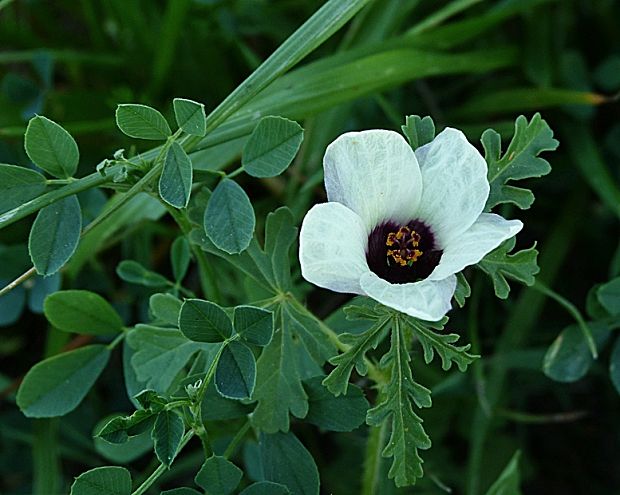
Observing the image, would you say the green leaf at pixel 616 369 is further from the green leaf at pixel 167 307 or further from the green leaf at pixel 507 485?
the green leaf at pixel 167 307

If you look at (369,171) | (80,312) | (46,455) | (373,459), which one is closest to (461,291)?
(369,171)

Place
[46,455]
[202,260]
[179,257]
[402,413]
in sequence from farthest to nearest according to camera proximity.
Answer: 1. [46,455]
2. [179,257]
3. [202,260]
4. [402,413]

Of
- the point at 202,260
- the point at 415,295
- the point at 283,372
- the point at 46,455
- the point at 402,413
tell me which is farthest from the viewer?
the point at 46,455

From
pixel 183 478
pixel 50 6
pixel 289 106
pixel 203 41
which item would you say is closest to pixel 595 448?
pixel 183 478

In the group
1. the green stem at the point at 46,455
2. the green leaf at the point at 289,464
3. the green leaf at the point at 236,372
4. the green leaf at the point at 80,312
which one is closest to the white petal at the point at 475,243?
the green leaf at the point at 236,372

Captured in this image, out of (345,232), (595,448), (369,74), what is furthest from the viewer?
(595,448)

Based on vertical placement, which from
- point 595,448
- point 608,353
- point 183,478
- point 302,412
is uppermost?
point 302,412

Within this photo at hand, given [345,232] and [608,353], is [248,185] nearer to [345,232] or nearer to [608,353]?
[608,353]

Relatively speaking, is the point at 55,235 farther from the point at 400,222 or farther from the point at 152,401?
the point at 400,222
